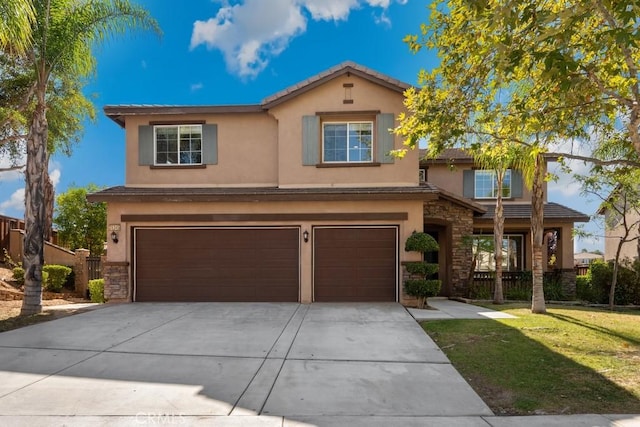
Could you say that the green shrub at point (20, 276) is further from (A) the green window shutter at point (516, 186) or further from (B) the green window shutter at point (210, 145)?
(A) the green window shutter at point (516, 186)

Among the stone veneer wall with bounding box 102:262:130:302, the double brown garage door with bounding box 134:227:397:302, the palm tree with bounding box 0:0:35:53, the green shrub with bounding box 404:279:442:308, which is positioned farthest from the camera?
the stone veneer wall with bounding box 102:262:130:302

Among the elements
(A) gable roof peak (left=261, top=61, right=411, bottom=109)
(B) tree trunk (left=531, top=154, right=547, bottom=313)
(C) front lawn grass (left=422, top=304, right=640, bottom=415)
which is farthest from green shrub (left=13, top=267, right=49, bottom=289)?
(B) tree trunk (left=531, top=154, right=547, bottom=313)

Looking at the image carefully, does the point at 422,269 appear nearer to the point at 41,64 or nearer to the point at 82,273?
the point at 41,64

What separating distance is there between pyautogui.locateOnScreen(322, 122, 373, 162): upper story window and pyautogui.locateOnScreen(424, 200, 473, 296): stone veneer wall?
11.4 ft

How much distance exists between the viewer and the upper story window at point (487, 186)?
17.1 meters

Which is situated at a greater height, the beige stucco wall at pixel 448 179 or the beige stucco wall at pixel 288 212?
the beige stucco wall at pixel 448 179

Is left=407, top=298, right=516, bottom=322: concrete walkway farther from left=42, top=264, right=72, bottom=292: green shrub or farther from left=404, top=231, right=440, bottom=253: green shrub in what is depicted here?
left=42, top=264, right=72, bottom=292: green shrub

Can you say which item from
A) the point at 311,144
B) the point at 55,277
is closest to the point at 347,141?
the point at 311,144

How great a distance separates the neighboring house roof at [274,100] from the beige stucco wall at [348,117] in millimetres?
204

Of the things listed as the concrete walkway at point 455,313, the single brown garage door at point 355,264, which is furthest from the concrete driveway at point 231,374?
the single brown garage door at point 355,264

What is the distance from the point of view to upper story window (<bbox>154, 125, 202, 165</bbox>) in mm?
13023

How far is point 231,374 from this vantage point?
18.0 feet

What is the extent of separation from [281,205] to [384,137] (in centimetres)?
374

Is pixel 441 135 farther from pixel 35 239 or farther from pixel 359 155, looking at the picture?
pixel 35 239
